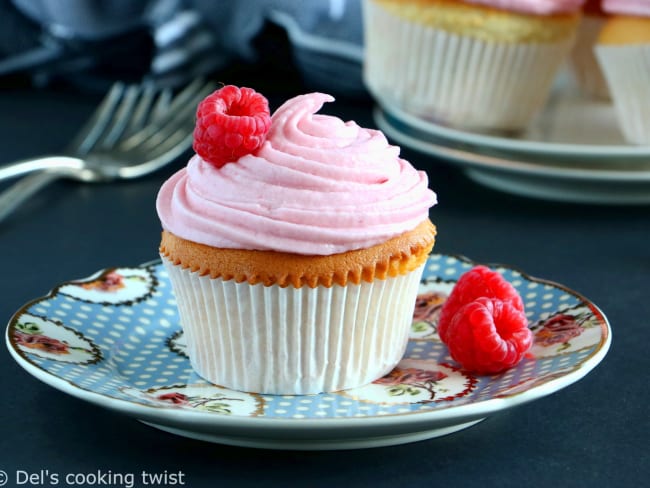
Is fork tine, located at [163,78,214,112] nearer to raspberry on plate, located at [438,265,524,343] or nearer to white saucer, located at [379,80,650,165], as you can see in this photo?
white saucer, located at [379,80,650,165]

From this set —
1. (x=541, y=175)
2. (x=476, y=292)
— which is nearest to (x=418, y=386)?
(x=476, y=292)

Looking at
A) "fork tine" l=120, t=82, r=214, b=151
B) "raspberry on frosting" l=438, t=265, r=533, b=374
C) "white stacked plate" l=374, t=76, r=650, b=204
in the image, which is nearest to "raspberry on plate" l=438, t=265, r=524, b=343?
"raspberry on frosting" l=438, t=265, r=533, b=374

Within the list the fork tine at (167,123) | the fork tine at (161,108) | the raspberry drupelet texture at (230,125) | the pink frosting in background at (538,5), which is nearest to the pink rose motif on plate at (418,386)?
the raspberry drupelet texture at (230,125)

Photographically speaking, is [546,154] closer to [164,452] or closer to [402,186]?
[402,186]

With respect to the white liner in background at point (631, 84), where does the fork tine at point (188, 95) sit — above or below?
below

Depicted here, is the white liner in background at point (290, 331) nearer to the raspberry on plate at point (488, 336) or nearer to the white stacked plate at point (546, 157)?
the raspberry on plate at point (488, 336)

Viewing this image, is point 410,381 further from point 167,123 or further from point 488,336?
point 167,123
